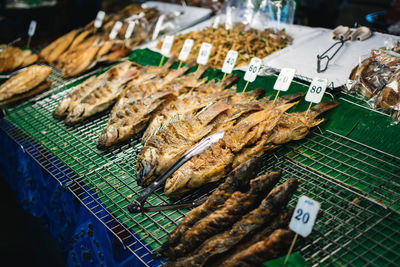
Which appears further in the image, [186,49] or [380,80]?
[186,49]

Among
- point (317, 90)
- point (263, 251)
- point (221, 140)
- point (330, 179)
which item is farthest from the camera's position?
point (317, 90)

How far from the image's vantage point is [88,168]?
3330mm

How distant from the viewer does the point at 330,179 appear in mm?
2588

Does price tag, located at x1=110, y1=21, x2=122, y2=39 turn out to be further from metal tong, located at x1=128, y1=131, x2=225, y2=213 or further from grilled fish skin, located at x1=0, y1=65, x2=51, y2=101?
metal tong, located at x1=128, y1=131, x2=225, y2=213

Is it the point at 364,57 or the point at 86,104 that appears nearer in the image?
the point at 364,57

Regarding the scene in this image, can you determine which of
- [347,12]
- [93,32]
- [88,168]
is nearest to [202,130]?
[88,168]

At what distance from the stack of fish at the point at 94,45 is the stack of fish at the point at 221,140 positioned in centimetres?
302

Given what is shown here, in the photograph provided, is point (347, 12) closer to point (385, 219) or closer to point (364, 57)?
point (364, 57)

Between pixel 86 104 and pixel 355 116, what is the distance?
10.3 ft

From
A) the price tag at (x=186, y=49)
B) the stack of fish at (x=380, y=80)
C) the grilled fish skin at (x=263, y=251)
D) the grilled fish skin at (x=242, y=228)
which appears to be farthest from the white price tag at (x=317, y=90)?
the price tag at (x=186, y=49)

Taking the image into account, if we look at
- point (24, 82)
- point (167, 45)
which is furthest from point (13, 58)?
point (167, 45)

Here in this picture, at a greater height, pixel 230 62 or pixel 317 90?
pixel 317 90

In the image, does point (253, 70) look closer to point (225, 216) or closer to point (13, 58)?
point (225, 216)

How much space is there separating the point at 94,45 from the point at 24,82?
1506 mm
